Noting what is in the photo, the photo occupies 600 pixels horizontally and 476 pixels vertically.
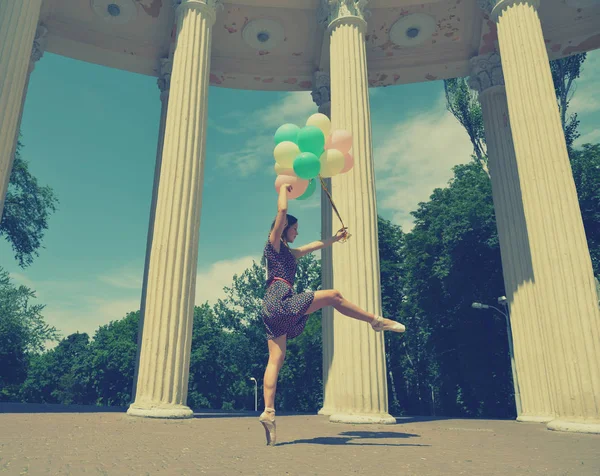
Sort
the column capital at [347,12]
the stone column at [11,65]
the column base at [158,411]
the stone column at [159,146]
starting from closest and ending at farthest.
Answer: the column base at [158,411]
the stone column at [11,65]
the column capital at [347,12]
the stone column at [159,146]

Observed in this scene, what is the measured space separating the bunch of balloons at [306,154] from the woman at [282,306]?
0.52 m

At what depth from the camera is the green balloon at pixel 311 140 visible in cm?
831

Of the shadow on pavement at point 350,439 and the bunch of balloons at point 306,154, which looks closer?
the bunch of balloons at point 306,154

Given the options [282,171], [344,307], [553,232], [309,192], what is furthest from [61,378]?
[344,307]

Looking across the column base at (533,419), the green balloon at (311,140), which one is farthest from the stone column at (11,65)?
the column base at (533,419)

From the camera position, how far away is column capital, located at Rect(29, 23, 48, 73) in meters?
21.7

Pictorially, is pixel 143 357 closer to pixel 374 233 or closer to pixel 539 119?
pixel 374 233

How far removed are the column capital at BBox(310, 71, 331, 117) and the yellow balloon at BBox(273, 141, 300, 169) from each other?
53.8 ft

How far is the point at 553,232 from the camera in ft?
47.4

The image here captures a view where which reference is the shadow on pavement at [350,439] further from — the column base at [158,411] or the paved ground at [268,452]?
the column base at [158,411]

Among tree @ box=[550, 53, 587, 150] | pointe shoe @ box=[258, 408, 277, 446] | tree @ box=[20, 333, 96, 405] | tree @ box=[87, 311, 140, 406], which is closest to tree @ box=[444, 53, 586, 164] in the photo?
tree @ box=[550, 53, 587, 150]

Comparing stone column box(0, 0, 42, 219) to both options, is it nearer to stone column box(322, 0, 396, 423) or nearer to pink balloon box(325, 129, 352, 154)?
stone column box(322, 0, 396, 423)

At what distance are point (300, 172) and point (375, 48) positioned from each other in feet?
66.8

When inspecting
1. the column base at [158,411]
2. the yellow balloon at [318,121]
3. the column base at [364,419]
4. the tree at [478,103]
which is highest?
the tree at [478,103]
